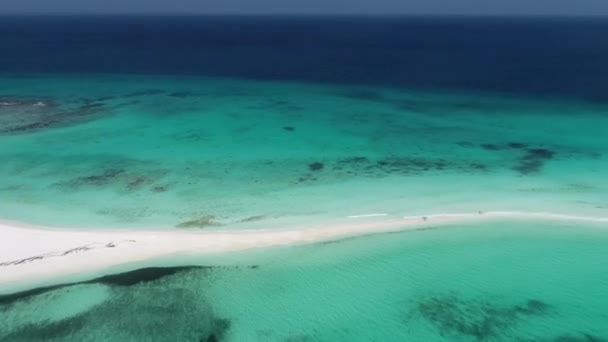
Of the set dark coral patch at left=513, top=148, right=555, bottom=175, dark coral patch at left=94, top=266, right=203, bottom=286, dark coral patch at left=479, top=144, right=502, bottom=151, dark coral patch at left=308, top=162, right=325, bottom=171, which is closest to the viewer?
dark coral patch at left=94, top=266, right=203, bottom=286

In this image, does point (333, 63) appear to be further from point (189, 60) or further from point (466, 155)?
point (466, 155)

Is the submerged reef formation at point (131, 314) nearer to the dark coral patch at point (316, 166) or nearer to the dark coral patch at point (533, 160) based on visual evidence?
the dark coral patch at point (316, 166)

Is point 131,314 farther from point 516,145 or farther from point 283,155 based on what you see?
point 516,145

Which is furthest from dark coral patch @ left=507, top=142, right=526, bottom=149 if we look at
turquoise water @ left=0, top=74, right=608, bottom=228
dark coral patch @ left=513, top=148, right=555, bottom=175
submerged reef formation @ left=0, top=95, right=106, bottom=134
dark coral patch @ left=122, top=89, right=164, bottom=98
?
dark coral patch @ left=122, top=89, right=164, bottom=98

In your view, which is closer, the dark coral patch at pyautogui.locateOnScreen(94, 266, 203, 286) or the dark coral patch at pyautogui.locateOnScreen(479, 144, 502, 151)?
the dark coral patch at pyautogui.locateOnScreen(94, 266, 203, 286)

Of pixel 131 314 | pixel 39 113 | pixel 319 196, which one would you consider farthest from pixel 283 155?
pixel 39 113

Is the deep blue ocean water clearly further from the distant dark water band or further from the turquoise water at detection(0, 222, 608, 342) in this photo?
the distant dark water band

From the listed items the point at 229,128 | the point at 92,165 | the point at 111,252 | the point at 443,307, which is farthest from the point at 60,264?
the point at 229,128
